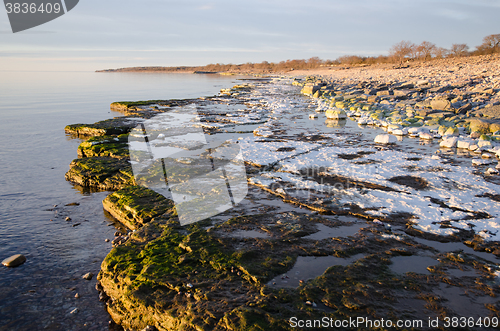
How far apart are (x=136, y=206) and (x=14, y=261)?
6.15 ft

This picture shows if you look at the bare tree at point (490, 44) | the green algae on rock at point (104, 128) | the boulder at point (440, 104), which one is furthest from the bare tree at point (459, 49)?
the green algae on rock at point (104, 128)

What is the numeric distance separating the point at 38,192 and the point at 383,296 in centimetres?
740

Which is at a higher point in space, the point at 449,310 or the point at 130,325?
the point at 449,310

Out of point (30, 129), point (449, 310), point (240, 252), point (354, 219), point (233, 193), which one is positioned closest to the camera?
point (449, 310)

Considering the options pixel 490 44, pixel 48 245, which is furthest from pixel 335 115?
pixel 490 44

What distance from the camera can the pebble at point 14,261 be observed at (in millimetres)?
4141

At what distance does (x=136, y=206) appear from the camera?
17.8 ft

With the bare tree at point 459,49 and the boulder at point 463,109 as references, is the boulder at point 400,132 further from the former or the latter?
the bare tree at point 459,49

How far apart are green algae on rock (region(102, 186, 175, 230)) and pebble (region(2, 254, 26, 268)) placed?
1509 millimetres

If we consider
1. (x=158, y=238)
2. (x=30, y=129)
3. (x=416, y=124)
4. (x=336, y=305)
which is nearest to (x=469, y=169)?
(x=416, y=124)

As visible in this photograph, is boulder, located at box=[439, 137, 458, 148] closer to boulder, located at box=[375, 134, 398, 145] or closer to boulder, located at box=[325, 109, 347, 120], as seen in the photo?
boulder, located at box=[375, 134, 398, 145]

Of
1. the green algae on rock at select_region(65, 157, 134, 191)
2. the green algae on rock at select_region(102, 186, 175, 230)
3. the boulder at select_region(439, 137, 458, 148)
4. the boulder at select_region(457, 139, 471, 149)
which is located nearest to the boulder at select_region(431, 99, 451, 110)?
the boulder at select_region(439, 137, 458, 148)

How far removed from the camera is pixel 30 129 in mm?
15227

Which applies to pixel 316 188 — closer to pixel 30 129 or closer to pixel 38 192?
pixel 38 192
